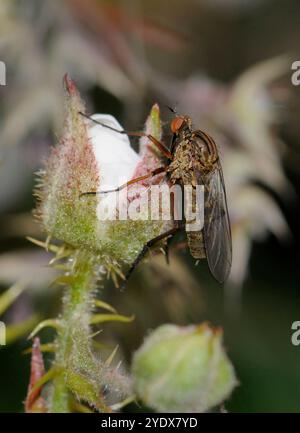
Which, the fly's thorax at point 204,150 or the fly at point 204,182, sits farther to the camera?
the fly's thorax at point 204,150

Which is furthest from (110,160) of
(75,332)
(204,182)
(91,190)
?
(204,182)

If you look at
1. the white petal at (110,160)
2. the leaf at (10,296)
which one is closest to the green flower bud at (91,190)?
the white petal at (110,160)

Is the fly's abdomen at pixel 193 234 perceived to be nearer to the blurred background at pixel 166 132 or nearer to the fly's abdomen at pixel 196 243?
the fly's abdomen at pixel 196 243

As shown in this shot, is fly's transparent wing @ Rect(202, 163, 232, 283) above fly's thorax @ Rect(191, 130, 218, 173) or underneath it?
underneath

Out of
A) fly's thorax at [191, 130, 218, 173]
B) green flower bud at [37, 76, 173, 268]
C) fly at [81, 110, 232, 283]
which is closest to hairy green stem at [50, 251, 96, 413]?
green flower bud at [37, 76, 173, 268]

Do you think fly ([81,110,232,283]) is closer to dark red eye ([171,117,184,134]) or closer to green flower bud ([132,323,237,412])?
dark red eye ([171,117,184,134])

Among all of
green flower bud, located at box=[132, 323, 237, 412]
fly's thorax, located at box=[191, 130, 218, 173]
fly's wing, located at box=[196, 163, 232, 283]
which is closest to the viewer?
green flower bud, located at box=[132, 323, 237, 412]

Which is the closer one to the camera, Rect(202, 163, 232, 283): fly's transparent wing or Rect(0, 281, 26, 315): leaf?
Rect(0, 281, 26, 315): leaf

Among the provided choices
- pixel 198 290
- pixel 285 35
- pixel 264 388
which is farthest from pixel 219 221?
pixel 285 35

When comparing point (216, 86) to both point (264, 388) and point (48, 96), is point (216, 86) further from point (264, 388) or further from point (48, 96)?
point (264, 388)
